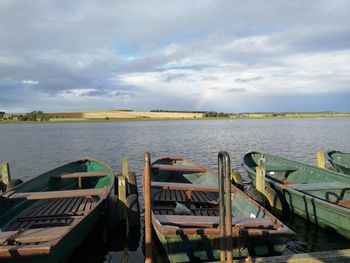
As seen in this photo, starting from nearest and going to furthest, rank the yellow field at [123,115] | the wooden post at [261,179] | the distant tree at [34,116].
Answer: the wooden post at [261,179] < the yellow field at [123,115] < the distant tree at [34,116]

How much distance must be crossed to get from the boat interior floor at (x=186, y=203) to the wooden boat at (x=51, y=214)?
1.89 metres

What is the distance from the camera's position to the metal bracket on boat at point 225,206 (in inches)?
253

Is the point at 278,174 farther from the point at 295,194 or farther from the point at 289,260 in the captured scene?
the point at 289,260

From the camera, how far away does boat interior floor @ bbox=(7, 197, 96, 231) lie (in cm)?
996

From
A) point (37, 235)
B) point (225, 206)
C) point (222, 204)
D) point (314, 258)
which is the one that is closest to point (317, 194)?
Result: point (314, 258)

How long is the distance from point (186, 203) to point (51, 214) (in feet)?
15.0

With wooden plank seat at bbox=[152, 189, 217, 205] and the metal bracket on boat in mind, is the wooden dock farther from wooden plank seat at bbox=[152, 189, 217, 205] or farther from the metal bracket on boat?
wooden plank seat at bbox=[152, 189, 217, 205]

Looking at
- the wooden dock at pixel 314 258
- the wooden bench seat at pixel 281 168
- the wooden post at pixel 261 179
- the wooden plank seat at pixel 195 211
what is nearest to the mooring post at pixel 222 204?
the wooden dock at pixel 314 258

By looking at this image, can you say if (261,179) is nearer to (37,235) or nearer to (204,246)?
(204,246)

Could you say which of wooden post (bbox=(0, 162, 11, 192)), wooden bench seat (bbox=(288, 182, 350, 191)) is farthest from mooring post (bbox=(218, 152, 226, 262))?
wooden post (bbox=(0, 162, 11, 192))

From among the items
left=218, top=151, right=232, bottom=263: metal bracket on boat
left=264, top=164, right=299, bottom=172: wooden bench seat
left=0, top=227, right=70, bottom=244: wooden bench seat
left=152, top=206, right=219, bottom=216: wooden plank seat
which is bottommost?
left=152, top=206, right=219, bottom=216: wooden plank seat

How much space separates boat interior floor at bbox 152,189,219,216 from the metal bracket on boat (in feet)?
14.2

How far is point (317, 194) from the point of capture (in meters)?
12.9

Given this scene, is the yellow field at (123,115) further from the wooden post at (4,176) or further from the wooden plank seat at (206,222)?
the wooden plank seat at (206,222)
